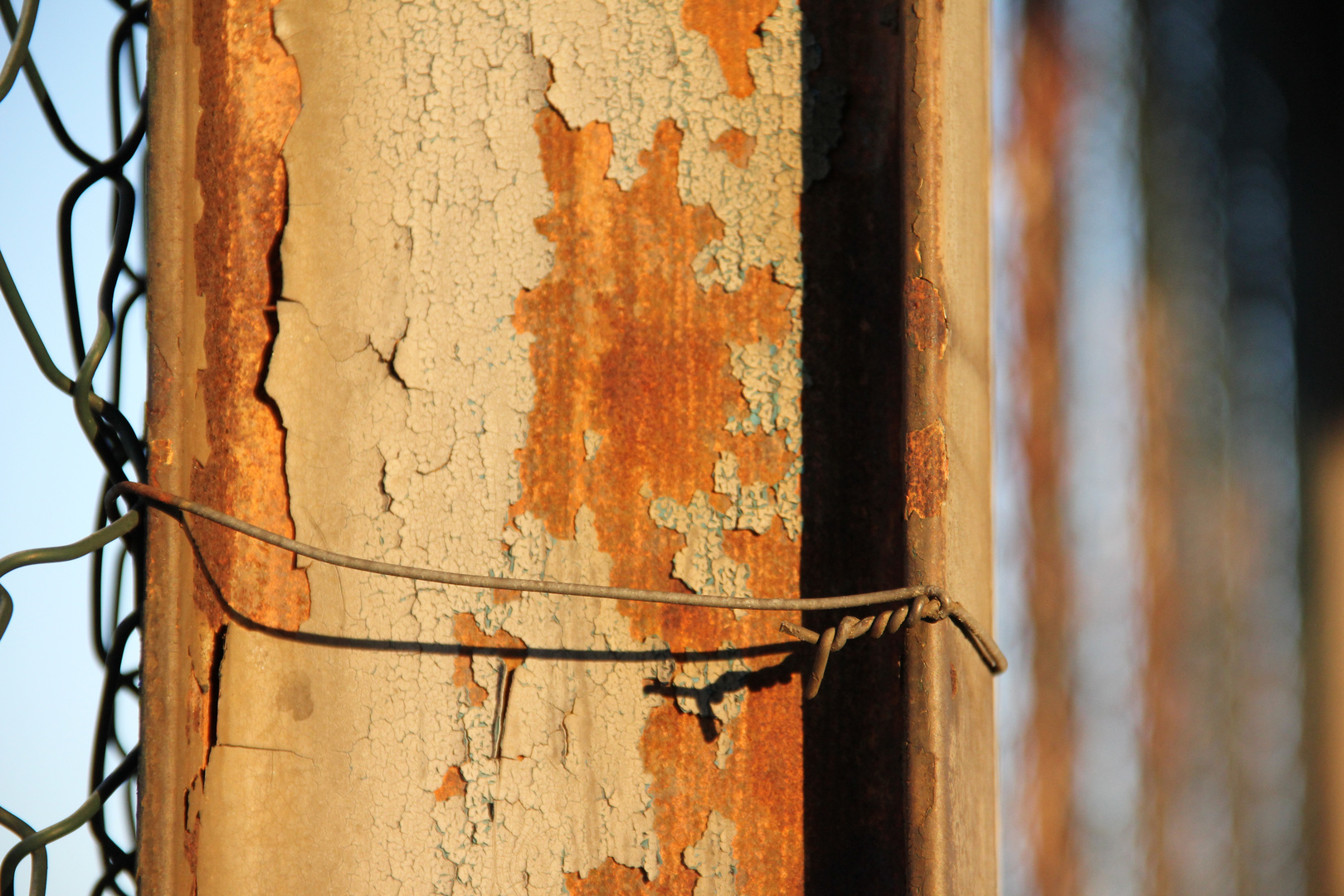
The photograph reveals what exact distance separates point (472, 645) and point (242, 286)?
42 centimetres

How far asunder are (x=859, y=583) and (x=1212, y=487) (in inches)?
68.2

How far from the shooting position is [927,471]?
2.36 ft

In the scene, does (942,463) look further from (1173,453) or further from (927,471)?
(1173,453)

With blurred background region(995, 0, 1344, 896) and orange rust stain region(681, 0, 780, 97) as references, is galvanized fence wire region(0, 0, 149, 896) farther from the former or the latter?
blurred background region(995, 0, 1344, 896)

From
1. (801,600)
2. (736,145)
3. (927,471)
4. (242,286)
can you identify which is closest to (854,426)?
(927,471)

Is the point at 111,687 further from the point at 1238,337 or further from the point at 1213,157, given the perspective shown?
the point at 1213,157

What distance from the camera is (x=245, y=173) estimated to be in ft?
2.77

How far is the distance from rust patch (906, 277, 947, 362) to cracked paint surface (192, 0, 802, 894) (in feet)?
0.37

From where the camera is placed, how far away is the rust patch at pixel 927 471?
2.35 feet

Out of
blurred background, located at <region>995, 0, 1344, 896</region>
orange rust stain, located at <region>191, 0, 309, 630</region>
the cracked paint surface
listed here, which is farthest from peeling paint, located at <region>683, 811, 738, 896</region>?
blurred background, located at <region>995, 0, 1344, 896</region>

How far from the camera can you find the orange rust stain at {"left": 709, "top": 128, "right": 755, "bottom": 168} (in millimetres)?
826

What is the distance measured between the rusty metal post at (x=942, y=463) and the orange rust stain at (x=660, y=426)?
→ 12 cm

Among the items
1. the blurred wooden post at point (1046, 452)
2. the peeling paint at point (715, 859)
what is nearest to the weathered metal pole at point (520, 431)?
the peeling paint at point (715, 859)

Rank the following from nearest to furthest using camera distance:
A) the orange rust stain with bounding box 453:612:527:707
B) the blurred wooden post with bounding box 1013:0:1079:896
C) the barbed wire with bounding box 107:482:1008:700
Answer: the barbed wire with bounding box 107:482:1008:700 < the orange rust stain with bounding box 453:612:527:707 < the blurred wooden post with bounding box 1013:0:1079:896
